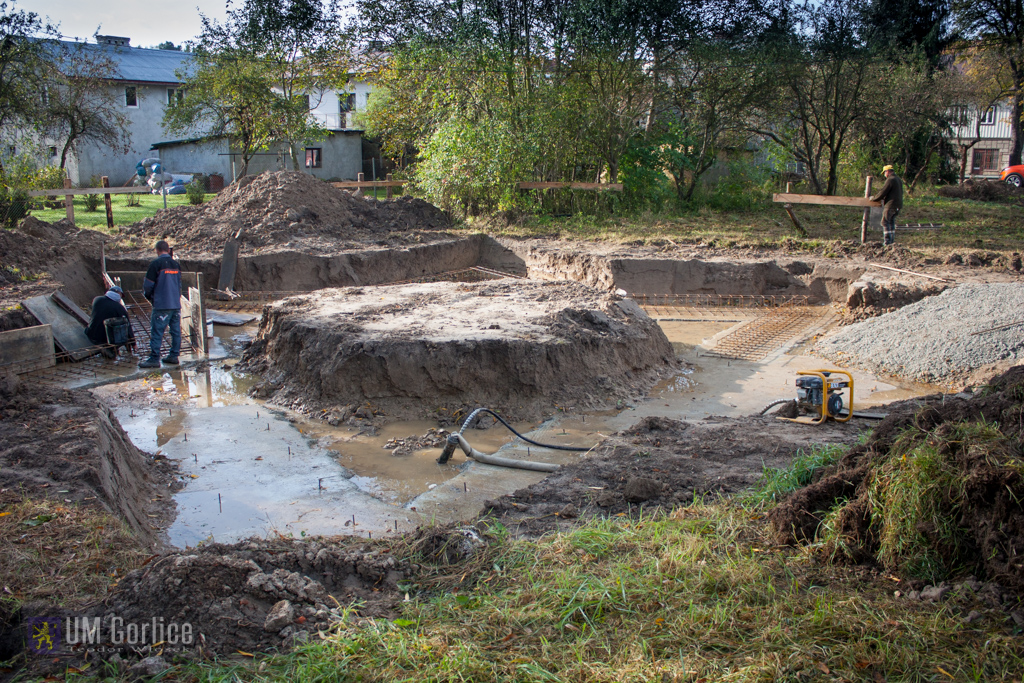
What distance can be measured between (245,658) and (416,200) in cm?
1817

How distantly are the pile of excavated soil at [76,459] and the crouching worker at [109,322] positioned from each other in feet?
11.8

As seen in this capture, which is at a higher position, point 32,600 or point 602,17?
point 602,17

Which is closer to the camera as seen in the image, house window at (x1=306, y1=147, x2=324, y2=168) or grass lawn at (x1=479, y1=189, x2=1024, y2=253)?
grass lawn at (x1=479, y1=189, x2=1024, y2=253)

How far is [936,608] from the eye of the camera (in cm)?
329

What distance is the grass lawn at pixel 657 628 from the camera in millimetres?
2965

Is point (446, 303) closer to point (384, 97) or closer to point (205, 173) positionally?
point (384, 97)

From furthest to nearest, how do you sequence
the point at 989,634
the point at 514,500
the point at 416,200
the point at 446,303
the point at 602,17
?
the point at 416,200
the point at 602,17
the point at 446,303
the point at 514,500
the point at 989,634

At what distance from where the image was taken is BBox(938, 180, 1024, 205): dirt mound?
22266 millimetres

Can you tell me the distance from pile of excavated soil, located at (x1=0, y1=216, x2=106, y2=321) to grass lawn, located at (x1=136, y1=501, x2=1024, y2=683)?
30.1 ft

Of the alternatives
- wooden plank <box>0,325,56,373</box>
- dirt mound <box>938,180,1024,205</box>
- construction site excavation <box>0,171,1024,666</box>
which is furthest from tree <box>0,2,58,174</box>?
dirt mound <box>938,180,1024,205</box>

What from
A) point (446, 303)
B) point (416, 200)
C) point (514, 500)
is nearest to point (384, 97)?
point (416, 200)

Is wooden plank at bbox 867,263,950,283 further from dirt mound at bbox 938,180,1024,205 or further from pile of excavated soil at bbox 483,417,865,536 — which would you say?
dirt mound at bbox 938,180,1024,205

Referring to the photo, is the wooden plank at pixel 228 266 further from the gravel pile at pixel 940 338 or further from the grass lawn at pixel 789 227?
the gravel pile at pixel 940 338

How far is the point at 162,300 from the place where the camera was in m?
9.84
